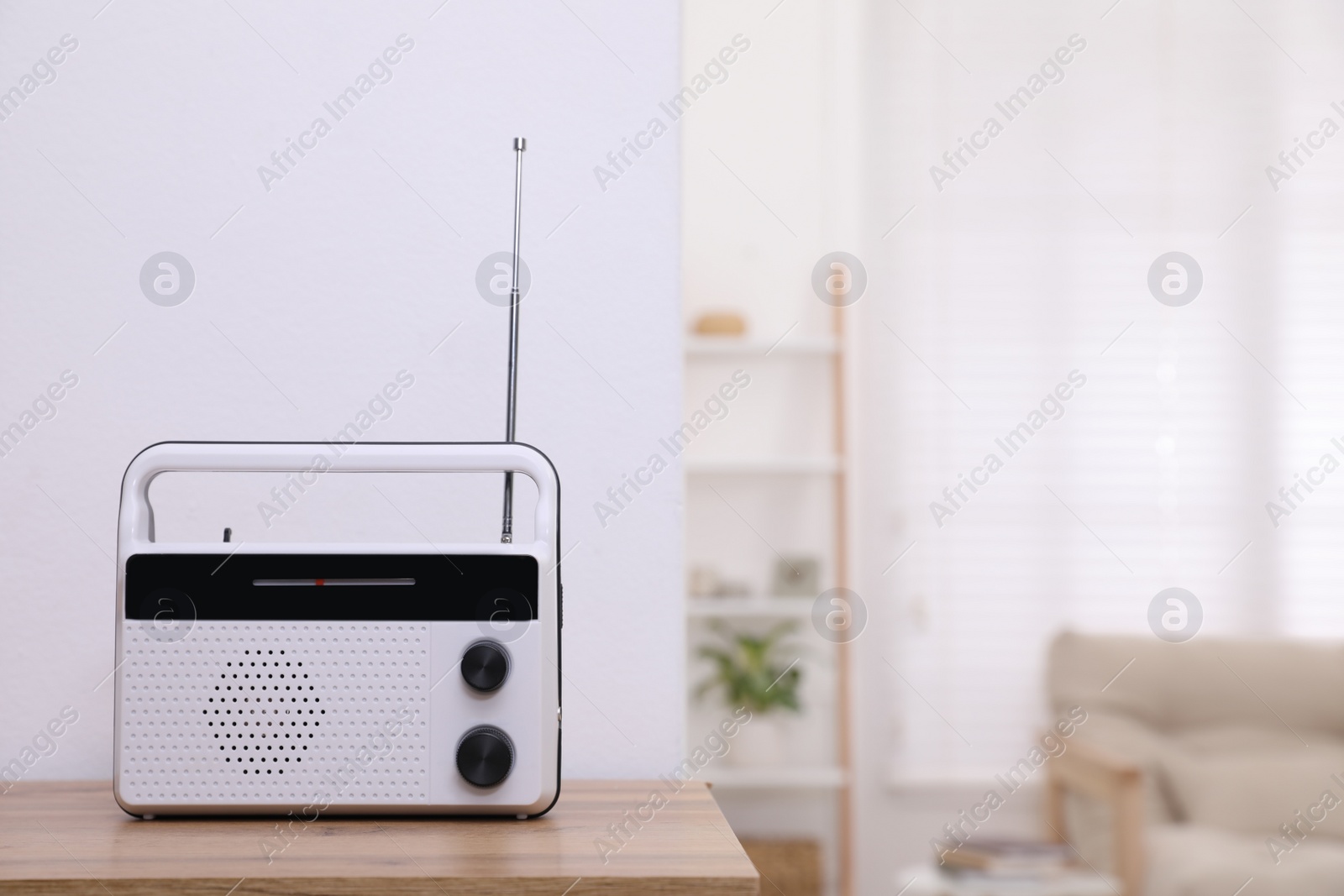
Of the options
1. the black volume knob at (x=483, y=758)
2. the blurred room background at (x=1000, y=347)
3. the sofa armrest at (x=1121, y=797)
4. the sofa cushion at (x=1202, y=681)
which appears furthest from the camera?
the blurred room background at (x=1000, y=347)

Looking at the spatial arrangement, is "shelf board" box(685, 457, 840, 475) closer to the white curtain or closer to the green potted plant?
the white curtain

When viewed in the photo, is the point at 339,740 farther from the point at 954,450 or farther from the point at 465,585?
the point at 954,450

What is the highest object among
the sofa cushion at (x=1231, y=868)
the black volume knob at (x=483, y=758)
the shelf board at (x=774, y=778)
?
the black volume knob at (x=483, y=758)

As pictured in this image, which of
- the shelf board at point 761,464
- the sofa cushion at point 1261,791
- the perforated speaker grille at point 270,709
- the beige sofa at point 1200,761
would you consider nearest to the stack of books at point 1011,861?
the beige sofa at point 1200,761

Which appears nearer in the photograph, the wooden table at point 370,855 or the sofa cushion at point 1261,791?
the wooden table at point 370,855

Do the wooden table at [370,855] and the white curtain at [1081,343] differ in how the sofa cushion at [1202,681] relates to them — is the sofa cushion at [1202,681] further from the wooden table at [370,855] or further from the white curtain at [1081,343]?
the wooden table at [370,855]

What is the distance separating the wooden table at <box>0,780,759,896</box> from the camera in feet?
1.95

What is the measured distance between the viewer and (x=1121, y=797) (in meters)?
2.21

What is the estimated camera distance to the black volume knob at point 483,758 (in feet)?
2.31

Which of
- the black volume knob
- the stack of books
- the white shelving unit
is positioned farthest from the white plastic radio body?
the white shelving unit

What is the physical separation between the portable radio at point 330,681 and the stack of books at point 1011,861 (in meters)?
1.84

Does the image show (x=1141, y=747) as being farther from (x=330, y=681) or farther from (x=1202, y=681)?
(x=330, y=681)

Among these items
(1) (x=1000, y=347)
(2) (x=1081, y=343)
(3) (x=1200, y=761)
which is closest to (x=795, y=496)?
(1) (x=1000, y=347)

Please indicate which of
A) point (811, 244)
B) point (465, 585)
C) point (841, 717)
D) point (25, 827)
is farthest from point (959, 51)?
point (25, 827)
